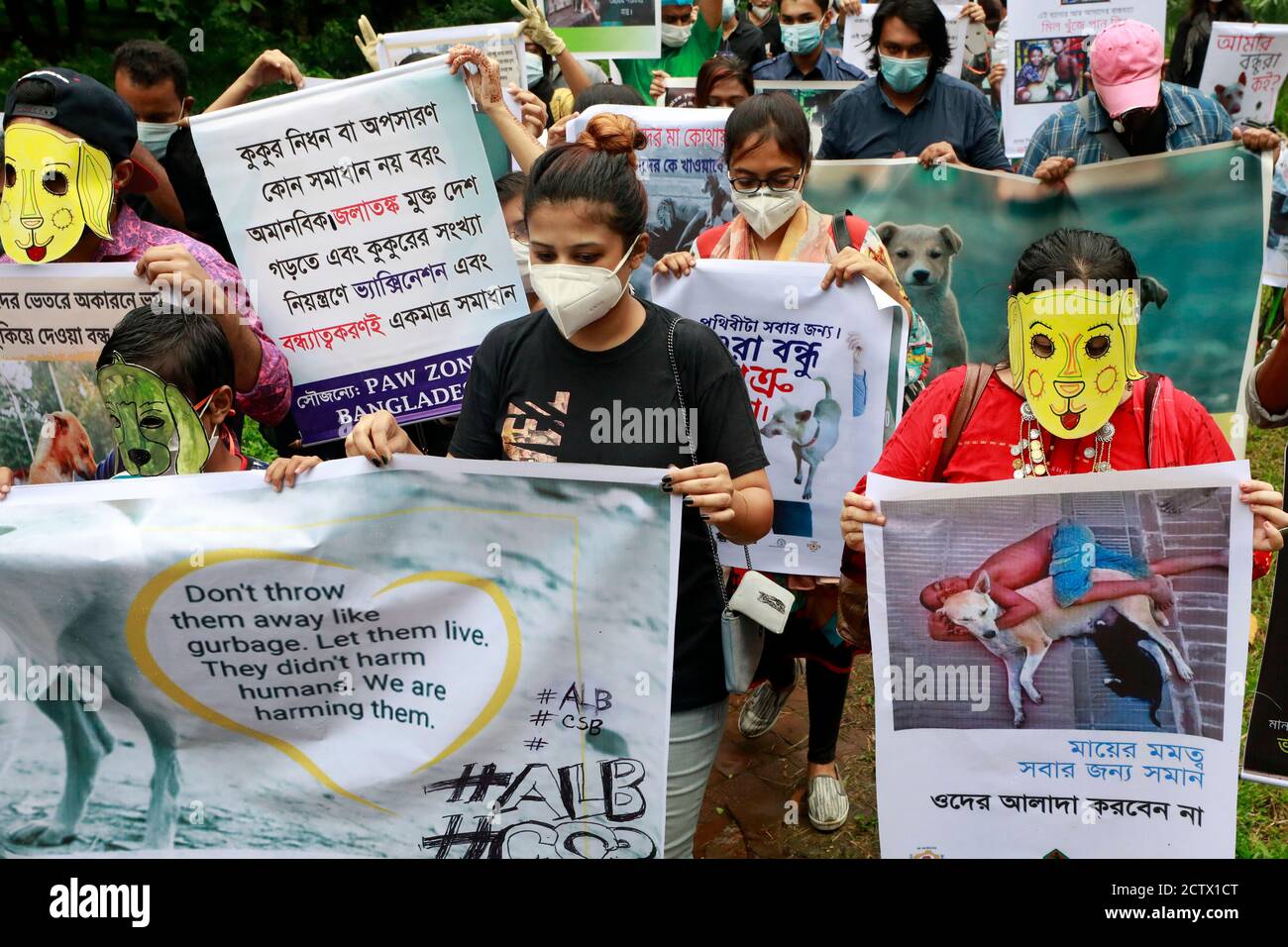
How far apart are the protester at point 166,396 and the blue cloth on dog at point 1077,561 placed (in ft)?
5.67

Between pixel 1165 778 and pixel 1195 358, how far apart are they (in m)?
3.18

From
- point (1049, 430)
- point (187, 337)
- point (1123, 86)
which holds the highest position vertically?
point (1123, 86)

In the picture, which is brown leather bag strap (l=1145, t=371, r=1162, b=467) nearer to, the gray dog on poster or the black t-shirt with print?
the black t-shirt with print

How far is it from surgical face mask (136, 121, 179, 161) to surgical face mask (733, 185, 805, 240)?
247 centimetres

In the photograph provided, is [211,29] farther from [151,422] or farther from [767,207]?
[151,422]

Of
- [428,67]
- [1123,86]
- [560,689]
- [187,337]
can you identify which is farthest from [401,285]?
[1123,86]

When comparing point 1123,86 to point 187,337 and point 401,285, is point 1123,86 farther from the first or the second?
point 187,337

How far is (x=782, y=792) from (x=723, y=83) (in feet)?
12.3

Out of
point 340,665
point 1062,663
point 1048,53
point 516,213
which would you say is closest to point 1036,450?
point 1062,663

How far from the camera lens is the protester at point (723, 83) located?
6500mm

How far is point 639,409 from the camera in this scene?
282cm

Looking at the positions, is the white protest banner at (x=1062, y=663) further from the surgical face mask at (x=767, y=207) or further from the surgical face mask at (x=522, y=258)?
the surgical face mask at (x=522, y=258)

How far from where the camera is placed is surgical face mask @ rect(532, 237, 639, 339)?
2.82 meters

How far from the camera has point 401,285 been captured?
417 cm
